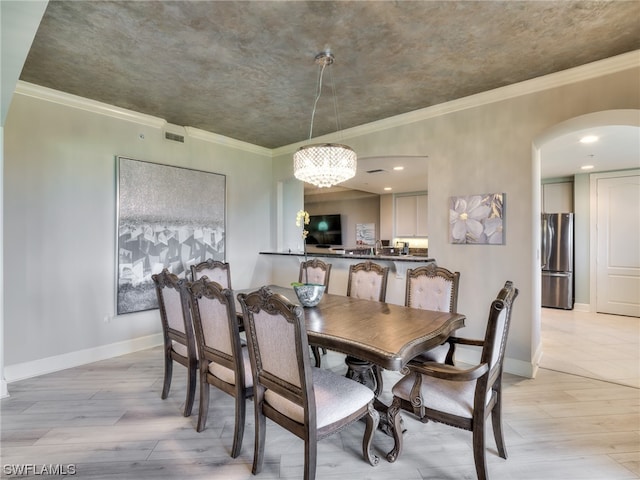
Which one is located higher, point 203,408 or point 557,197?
point 557,197

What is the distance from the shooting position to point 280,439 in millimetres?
2145

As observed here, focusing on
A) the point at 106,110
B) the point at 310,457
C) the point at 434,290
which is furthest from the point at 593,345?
the point at 106,110

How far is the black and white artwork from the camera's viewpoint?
147 inches

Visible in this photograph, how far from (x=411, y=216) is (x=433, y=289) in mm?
5805

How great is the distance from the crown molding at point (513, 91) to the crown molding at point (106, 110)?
1.84 meters

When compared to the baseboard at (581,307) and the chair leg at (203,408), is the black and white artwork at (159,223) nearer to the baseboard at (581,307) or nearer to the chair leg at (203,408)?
the chair leg at (203,408)

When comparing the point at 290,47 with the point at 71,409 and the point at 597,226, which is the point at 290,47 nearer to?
the point at 71,409

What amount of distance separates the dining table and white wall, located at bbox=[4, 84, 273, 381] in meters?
2.62

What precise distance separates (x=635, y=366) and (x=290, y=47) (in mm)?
4596

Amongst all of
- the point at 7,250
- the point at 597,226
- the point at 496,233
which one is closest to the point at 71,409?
the point at 7,250

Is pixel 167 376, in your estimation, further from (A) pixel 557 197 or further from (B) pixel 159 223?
(A) pixel 557 197

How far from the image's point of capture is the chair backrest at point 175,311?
234 cm

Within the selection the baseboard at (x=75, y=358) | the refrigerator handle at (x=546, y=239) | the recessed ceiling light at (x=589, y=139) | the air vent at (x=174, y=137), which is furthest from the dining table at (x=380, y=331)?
the refrigerator handle at (x=546, y=239)

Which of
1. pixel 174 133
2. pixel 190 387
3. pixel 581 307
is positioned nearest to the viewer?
pixel 190 387
